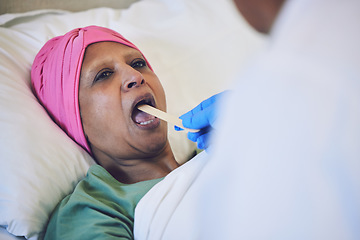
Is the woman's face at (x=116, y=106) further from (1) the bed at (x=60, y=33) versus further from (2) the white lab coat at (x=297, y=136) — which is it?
(2) the white lab coat at (x=297, y=136)

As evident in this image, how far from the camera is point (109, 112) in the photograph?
3.29 ft

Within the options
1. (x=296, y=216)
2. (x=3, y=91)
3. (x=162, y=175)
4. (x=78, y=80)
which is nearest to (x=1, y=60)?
(x=3, y=91)

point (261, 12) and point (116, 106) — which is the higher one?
point (261, 12)

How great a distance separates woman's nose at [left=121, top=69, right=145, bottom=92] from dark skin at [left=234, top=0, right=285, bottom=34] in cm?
54

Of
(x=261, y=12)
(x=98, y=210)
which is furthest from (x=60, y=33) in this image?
(x=261, y=12)

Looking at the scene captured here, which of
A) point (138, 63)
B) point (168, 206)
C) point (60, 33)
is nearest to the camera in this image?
point (168, 206)

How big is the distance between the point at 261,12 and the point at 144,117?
24.0 inches

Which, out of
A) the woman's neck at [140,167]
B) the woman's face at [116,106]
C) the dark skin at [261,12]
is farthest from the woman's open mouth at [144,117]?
the dark skin at [261,12]

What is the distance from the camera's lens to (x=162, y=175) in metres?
1.03

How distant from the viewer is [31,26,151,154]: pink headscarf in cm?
103

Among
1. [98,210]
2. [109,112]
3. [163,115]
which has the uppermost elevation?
[163,115]

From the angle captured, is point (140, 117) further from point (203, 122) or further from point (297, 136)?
point (297, 136)

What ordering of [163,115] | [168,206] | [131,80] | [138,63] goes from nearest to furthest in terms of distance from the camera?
1. [168,206]
2. [163,115]
3. [131,80]
4. [138,63]

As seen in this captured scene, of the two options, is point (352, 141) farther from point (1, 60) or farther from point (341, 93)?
point (1, 60)
